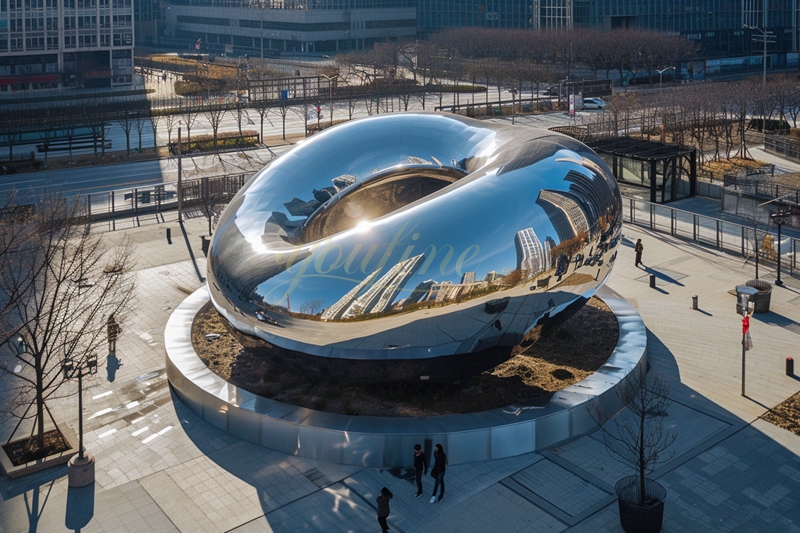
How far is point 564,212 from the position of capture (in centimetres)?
2558

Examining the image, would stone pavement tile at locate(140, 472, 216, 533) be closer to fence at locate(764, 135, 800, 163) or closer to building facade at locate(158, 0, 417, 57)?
fence at locate(764, 135, 800, 163)

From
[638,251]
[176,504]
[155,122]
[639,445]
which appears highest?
[155,122]

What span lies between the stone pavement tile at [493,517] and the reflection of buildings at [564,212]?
7.19 metres

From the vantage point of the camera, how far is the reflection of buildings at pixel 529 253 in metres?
24.4

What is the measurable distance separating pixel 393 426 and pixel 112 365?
39.2 feet

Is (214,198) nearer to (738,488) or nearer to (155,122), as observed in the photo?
(738,488)

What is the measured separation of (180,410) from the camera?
28.3 metres

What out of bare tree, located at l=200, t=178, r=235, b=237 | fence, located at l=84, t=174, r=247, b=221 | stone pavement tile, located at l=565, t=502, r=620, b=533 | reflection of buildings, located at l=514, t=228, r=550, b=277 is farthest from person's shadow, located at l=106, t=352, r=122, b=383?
fence, located at l=84, t=174, r=247, b=221

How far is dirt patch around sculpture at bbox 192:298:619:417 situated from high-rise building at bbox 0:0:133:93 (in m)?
86.3

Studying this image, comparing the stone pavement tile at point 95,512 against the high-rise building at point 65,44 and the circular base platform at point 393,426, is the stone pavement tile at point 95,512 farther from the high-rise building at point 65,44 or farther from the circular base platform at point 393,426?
the high-rise building at point 65,44

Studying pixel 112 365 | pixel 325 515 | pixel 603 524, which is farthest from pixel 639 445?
pixel 112 365

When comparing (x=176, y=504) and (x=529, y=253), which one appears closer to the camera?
(x=176, y=504)

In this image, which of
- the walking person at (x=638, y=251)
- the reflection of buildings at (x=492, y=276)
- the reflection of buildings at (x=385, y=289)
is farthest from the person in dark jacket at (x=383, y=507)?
the walking person at (x=638, y=251)

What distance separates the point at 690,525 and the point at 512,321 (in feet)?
22.4
